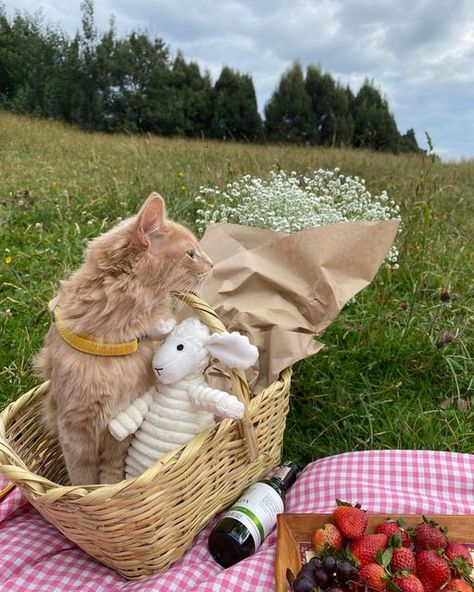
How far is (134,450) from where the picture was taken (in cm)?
149

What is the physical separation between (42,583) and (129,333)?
719 mm

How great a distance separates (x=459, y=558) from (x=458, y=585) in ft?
0.23

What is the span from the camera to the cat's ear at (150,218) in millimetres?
1337

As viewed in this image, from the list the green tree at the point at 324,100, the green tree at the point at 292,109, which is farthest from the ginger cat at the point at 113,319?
the green tree at the point at 292,109

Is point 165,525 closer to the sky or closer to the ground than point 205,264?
closer to the ground

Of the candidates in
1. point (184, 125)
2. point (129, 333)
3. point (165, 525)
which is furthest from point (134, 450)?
point (184, 125)

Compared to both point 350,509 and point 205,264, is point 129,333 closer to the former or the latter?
point 205,264

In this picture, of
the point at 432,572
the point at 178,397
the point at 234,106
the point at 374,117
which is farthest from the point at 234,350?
the point at 234,106

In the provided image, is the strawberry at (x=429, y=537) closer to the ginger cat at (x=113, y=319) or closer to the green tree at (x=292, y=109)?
the ginger cat at (x=113, y=319)

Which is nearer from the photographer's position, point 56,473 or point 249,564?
point 249,564

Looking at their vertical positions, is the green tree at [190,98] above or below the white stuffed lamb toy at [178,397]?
above

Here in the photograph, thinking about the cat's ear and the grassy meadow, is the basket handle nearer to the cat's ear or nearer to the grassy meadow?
the cat's ear

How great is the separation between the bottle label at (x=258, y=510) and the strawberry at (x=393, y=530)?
304mm

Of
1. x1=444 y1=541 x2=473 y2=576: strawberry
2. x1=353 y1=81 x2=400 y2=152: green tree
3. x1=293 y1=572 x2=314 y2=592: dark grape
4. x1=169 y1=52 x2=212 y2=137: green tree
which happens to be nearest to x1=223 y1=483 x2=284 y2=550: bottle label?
x1=293 y1=572 x2=314 y2=592: dark grape
